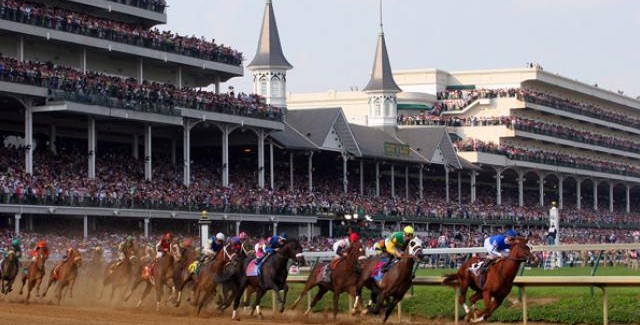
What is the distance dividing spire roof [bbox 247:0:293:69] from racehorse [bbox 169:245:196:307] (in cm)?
4090

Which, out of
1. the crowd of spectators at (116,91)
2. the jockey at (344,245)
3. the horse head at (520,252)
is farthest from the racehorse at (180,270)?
the crowd of spectators at (116,91)

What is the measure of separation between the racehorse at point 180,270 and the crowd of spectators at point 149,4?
26.3 metres

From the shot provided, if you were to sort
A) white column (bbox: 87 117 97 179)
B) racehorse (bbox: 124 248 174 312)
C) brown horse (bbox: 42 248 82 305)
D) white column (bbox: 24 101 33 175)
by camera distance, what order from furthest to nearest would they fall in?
white column (bbox: 87 117 97 179) → white column (bbox: 24 101 33 175) → brown horse (bbox: 42 248 82 305) → racehorse (bbox: 124 248 174 312)

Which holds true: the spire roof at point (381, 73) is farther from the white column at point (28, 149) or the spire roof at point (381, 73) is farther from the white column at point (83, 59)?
the white column at point (28, 149)

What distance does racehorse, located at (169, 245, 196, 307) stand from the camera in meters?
28.9

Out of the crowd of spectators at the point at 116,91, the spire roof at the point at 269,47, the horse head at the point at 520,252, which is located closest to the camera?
the horse head at the point at 520,252

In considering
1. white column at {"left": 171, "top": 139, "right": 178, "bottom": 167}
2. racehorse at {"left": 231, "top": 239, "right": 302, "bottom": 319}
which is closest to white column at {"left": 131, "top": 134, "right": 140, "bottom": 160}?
white column at {"left": 171, "top": 139, "right": 178, "bottom": 167}

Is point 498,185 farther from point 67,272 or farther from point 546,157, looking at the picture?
point 67,272

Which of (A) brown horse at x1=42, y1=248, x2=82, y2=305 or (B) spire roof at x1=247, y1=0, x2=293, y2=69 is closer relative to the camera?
(A) brown horse at x1=42, y1=248, x2=82, y2=305

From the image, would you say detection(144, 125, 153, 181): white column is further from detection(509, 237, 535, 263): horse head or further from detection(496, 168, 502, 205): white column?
detection(496, 168, 502, 205): white column

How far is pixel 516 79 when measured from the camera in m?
93.3

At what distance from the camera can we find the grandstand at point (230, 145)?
4750 cm

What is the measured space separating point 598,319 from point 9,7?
29.9m

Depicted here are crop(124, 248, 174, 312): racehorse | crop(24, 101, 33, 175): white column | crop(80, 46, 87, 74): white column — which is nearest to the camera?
crop(124, 248, 174, 312): racehorse
